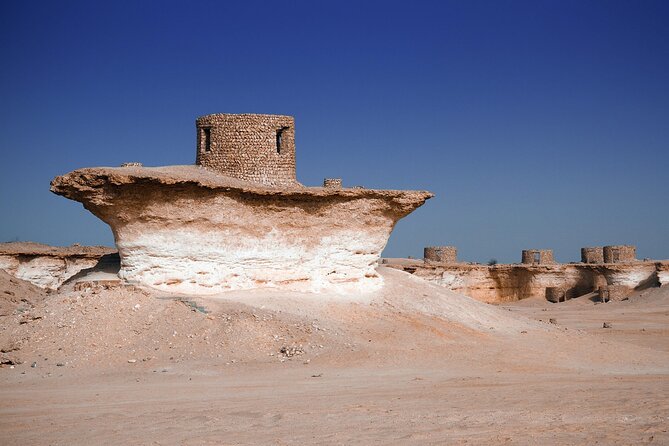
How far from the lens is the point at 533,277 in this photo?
119 ft

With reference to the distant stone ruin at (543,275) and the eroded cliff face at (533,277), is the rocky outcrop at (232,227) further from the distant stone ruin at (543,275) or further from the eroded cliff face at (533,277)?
the distant stone ruin at (543,275)

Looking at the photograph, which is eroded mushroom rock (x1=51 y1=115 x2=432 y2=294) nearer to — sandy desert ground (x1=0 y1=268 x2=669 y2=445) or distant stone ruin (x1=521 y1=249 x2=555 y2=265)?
sandy desert ground (x1=0 y1=268 x2=669 y2=445)

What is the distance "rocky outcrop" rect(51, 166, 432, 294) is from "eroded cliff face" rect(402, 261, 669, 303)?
15.9 m

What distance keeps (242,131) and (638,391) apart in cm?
1110

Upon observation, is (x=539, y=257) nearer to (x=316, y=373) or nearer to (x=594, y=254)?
(x=594, y=254)

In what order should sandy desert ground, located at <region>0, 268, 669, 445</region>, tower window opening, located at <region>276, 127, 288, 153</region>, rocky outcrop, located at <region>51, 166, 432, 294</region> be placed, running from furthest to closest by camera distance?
tower window opening, located at <region>276, 127, 288, 153</region>, rocky outcrop, located at <region>51, 166, 432, 294</region>, sandy desert ground, located at <region>0, 268, 669, 445</region>

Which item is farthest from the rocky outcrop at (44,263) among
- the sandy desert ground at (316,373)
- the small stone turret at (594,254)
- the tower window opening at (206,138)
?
the small stone turret at (594,254)

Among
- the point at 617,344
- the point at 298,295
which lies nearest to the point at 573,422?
the point at 298,295

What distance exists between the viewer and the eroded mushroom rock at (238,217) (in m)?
14.8

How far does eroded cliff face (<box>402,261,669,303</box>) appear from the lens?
33812mm

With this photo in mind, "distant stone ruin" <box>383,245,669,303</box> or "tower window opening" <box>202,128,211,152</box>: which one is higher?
"tower window opening" <box>202,128,211,152</box>

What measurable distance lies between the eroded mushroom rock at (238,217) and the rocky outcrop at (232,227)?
21 mm

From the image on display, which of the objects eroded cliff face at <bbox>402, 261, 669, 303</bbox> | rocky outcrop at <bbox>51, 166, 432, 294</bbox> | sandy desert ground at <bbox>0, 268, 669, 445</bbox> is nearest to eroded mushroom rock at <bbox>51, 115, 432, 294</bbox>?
rocky outcrop at <bbox>51, 166, 432, 294</bbox>

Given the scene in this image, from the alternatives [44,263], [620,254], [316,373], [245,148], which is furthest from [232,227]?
[620,254]
